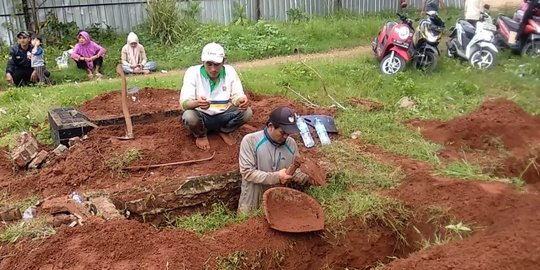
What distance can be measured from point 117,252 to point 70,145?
2888mm

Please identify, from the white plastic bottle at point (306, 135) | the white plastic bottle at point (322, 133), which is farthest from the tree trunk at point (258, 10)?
the white plastic bottle at point (306, 135)

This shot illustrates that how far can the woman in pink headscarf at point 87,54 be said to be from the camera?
1167cm

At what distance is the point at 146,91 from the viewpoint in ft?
30.6

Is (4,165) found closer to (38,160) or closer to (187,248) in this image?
(38,160)

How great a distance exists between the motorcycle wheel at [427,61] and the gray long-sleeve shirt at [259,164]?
5463mm

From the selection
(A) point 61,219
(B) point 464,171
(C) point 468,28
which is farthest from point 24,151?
(C) point 468,28

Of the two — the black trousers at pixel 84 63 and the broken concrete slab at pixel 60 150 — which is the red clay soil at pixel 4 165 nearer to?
the broken concrete slab at pixel 60 150

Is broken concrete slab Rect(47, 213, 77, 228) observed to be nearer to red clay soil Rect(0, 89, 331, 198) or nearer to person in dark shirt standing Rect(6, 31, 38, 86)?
red clay soil Rect(0, 89, 331, 198)

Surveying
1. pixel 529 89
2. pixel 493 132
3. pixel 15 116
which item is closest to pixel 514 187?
pixel 493 132

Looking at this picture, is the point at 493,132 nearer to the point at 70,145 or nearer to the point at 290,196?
the point at 290,196

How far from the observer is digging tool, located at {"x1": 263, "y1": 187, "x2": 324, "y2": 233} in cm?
493

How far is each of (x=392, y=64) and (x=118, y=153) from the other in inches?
223

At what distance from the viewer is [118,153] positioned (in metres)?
6.29

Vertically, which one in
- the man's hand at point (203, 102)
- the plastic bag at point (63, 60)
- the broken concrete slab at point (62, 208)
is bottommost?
the broken concrete slab at point (62, 208)
